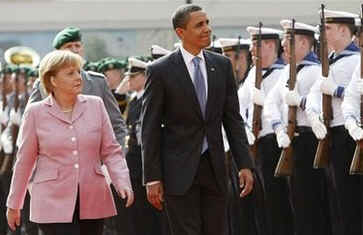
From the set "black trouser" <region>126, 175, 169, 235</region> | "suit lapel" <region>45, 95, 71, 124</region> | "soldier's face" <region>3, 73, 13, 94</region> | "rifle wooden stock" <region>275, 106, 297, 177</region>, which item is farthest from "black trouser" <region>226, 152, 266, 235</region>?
"soldier's face" <region>3, 73, 13, 94</region>

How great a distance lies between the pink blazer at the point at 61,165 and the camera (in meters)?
8.03

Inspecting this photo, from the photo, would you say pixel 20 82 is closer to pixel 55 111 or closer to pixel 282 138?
pixel 282 138

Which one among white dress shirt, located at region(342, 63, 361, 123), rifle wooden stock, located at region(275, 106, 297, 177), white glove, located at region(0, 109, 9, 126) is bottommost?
white glove, located at region(0, 109, 9, 126)

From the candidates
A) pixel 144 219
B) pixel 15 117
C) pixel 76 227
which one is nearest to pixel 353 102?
pixel 76 227

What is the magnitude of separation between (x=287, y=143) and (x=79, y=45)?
8.48 ft

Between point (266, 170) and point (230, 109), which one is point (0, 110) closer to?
point (266, 170)

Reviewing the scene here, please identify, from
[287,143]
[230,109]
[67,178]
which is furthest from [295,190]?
[67,178]

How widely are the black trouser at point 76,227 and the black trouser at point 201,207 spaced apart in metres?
0.53

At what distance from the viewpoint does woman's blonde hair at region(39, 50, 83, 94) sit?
8102 mm

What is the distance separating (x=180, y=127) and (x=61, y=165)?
2.89 feet

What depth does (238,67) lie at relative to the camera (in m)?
13.1

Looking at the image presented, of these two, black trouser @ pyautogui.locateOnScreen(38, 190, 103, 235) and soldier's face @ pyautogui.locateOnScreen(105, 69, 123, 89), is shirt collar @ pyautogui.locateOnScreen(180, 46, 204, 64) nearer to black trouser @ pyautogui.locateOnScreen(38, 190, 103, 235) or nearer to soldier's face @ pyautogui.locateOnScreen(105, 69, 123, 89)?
black trouser @ pyautogui.locateOnScreen(38, 190, 103, 235)

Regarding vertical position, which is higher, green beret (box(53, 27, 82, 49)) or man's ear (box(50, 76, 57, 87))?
green beret (box(53, 27, 82, 49))

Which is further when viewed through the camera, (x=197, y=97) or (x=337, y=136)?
(x=337, y=136)
